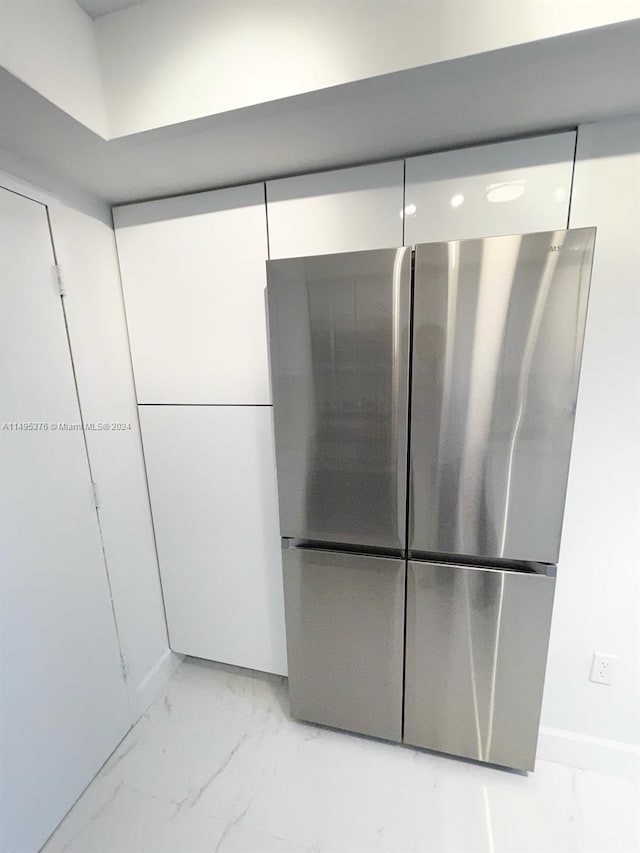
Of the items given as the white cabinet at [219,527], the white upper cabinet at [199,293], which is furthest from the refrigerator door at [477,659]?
the white upper cabinet at [199,293]

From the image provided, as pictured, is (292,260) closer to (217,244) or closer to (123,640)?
(217,244)

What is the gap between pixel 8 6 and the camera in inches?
34.8

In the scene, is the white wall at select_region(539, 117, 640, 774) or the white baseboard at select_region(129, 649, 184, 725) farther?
the white baseboard at select_region(129, 649, 184, 725)

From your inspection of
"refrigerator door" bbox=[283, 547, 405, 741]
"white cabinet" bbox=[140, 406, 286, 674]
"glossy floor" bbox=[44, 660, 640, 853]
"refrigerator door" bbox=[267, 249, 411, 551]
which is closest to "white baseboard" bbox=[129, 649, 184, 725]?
"glossy floor" bbox=[44, 660, 640, 853]

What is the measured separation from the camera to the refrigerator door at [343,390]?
3.90 ft

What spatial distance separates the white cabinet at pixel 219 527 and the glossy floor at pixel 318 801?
1.20 feet

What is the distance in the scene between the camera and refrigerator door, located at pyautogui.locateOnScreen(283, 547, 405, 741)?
1401 mm

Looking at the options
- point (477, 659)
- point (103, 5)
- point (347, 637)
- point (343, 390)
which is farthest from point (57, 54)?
point (477, 659)

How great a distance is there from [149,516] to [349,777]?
1.38 m

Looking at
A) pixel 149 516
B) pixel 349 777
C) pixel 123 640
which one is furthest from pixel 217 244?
pixel 349 777

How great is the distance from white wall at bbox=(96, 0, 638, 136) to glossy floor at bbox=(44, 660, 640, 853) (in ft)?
7.53

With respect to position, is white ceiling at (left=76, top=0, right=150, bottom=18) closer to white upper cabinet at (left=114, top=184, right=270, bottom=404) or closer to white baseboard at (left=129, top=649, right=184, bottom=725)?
white upper cabinet at (left=114, top=184, right=270, bottom=404)

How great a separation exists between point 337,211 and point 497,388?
0.85 meters

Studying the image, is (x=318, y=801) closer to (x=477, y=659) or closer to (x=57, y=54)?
(x=477, y=659)
